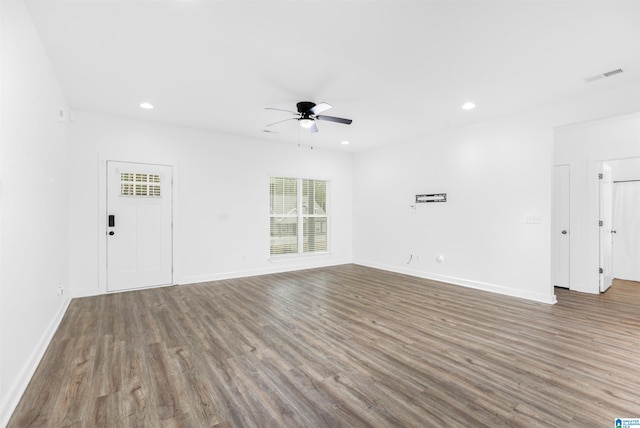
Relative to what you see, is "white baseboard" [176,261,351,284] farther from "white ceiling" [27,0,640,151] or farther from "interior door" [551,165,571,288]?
"interior door" [551,165,571,288]

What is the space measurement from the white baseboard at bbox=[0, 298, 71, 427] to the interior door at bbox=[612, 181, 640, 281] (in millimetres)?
8224

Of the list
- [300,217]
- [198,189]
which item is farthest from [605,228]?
[198,189]

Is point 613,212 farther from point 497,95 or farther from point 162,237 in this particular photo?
point 162,237

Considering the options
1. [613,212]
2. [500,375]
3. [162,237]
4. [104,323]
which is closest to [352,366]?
[500,375]

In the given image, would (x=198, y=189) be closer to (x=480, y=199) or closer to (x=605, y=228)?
(x=480, y=199)

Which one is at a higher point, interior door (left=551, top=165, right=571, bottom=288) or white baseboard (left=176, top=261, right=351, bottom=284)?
interior door (left=551, top=165, right=571, bottom=288)

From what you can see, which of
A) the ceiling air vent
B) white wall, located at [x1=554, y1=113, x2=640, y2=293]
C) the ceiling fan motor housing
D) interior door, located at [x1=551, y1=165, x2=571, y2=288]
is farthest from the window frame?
the ceiling air vent

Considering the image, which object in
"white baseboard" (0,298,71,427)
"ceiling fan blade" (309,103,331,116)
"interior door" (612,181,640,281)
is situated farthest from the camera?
"interior door" (612,181,640,281)

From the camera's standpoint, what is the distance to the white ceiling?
2324 millimetres

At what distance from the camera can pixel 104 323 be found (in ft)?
11.3

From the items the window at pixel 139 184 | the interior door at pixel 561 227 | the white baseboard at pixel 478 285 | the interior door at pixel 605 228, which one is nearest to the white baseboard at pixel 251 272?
the white baseboard at pixel 478 285

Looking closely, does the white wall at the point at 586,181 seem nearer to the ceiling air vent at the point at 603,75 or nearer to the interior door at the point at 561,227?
the interior door at the point at 561,227

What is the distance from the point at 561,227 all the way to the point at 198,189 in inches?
258

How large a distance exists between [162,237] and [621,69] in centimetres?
665
